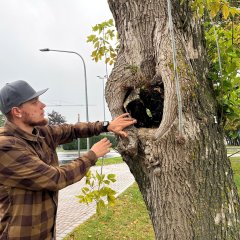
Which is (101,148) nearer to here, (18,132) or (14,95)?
(18,132)

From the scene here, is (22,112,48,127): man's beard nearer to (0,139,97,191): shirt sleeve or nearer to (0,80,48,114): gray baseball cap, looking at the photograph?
(0,80,48,114): gray baseball cap

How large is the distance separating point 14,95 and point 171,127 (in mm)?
1218

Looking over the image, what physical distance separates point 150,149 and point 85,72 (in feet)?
60.3

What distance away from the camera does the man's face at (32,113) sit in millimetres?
2785

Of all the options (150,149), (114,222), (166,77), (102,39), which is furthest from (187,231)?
(114,222)

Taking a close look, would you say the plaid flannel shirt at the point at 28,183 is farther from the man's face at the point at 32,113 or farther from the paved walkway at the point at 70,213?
the paved walkway at the point at 70,213

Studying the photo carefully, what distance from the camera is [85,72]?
20703mm

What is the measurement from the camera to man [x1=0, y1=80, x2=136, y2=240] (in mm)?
2545

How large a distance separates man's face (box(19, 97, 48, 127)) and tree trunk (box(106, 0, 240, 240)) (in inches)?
22.7

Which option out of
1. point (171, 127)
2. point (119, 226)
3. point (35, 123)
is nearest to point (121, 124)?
point (171, 127)

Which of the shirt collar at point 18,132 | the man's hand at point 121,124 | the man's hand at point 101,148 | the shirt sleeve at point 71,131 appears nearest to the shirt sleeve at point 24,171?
the shirt collar at point 18,132

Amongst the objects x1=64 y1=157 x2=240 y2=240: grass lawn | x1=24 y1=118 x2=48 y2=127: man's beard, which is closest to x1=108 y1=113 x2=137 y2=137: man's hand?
x1=24 y1=118 x2=48 y2=127: man's beard

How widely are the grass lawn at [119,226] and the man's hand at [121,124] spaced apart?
4259 millimetres

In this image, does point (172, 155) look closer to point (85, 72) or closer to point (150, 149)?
point (150, 149)
